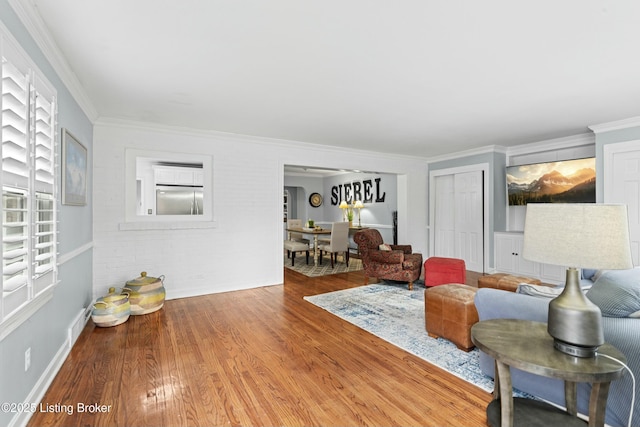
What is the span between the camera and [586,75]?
270 centimetres

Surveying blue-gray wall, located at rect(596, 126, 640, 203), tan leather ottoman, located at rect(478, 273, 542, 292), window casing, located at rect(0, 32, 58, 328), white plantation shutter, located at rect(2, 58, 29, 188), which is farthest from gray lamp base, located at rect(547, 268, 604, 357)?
blue-gray wall, located at rect(596, 126, 640, 203)

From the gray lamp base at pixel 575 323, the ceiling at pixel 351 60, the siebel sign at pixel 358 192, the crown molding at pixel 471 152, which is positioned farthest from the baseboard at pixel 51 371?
the siebel sign at pixel 358 192

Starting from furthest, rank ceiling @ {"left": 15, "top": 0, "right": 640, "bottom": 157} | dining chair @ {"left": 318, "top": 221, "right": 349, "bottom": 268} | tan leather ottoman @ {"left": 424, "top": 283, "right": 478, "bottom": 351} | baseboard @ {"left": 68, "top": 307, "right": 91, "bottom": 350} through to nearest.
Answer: dining chair @ {"left": 318, "top": 221, "right": 349, "bottom": 268} < baseboard @ {"left": 68, "top": 307, "right": 91, "bottom": 350} < tan leather ottoman @ {"left": 424, "top": 283, "right": 478, "bottom": 351} < ceiling @ {"left": 15, "top": 0, "right": 640, "bottom": 157}

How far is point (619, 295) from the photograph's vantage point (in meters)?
1.63

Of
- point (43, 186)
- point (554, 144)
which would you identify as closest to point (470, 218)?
point (554, 144)

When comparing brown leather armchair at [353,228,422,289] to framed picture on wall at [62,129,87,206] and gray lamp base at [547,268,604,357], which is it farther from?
framed picture on wall at [62,129,87,206]

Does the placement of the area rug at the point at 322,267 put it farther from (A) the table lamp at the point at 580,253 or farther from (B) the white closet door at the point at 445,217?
(A) the table lamp at the point at 580,253

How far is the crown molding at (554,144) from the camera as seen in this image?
4.79m

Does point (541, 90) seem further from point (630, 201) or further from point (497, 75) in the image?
point (630, 201)

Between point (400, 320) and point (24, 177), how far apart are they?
10.7ft

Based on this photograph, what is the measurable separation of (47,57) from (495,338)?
329 cm

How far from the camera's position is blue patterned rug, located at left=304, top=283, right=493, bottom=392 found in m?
2.39

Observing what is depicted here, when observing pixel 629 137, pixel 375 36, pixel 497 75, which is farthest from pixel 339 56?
pixel 629 137

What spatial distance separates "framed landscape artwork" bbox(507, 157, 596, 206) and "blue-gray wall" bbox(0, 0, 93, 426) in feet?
21.2
